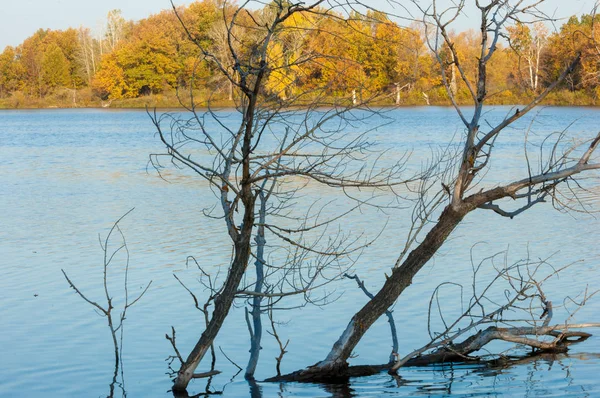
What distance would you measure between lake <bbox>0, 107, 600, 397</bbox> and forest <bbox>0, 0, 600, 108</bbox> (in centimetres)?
92

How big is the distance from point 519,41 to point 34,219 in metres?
11.9

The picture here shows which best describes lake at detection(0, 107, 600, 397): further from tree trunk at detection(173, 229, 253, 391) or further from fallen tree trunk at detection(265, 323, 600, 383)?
tree trunk at detection(173, 229, 253, 391)

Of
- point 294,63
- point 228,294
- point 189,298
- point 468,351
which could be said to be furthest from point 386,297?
point 189,298

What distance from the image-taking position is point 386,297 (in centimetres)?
662

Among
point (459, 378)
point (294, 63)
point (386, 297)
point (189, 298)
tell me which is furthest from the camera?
point (189, 298)

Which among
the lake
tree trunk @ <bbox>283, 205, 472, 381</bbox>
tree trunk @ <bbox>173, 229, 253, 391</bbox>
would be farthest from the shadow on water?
tree trunk @ <bbox>173, 229, 253, 391</bbox>

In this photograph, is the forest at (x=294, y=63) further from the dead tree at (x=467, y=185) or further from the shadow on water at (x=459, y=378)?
the shadow on water at (x=459, y=378)

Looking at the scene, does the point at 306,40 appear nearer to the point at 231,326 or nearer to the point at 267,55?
the point at 267,55

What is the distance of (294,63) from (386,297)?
2.45 meters

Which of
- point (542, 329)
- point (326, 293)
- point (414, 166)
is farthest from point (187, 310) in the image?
point (414, 166)

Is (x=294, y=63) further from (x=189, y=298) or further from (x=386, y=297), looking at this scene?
(x=189, y=298)

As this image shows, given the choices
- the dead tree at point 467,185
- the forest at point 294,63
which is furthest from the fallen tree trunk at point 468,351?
the forest at point 294,63

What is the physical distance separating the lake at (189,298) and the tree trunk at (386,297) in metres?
0.14

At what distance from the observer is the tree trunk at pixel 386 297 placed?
645cm
